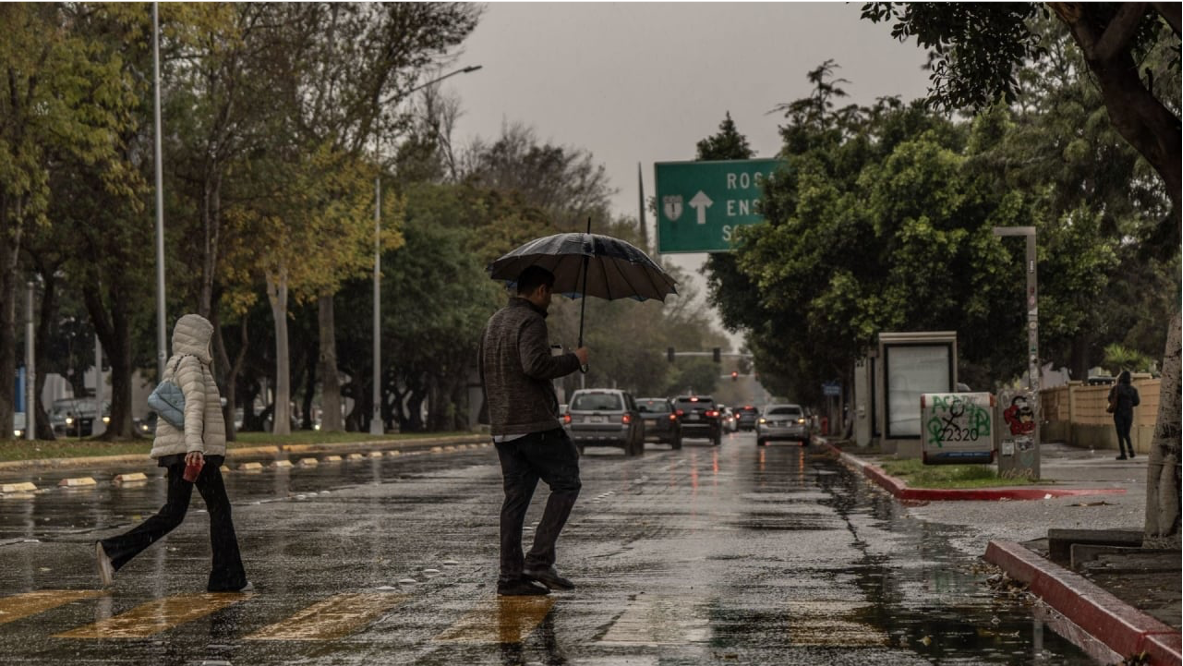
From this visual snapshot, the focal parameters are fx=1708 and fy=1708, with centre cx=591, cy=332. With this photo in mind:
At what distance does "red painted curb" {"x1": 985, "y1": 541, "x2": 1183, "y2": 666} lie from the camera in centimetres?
741

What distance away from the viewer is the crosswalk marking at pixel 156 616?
8625 millimetres

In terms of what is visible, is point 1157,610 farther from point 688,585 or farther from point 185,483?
point 185,483

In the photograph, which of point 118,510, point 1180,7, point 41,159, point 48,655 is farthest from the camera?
point 41,159

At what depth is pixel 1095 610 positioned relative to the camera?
8.62 m

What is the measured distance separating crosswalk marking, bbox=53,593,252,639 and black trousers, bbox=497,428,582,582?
63.6 inches

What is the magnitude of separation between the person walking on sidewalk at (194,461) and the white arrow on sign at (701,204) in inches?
1208

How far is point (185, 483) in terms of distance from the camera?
1073 cm

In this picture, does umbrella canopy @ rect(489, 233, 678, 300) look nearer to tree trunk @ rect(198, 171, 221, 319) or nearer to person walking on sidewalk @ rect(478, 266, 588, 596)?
person walking on sidewalk @ rect(478, 266, 588, 596)

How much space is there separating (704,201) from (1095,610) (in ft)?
108

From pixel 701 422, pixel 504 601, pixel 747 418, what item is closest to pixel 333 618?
pixel 504 601

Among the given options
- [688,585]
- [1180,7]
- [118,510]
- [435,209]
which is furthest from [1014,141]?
[435,209]

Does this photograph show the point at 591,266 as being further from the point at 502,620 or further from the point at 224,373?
the point at 224,373

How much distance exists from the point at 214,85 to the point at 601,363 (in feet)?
188

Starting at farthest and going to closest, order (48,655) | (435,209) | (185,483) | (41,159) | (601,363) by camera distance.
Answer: (601,363) < (435,209) < (41,159) < (185,483) < (48,655)
